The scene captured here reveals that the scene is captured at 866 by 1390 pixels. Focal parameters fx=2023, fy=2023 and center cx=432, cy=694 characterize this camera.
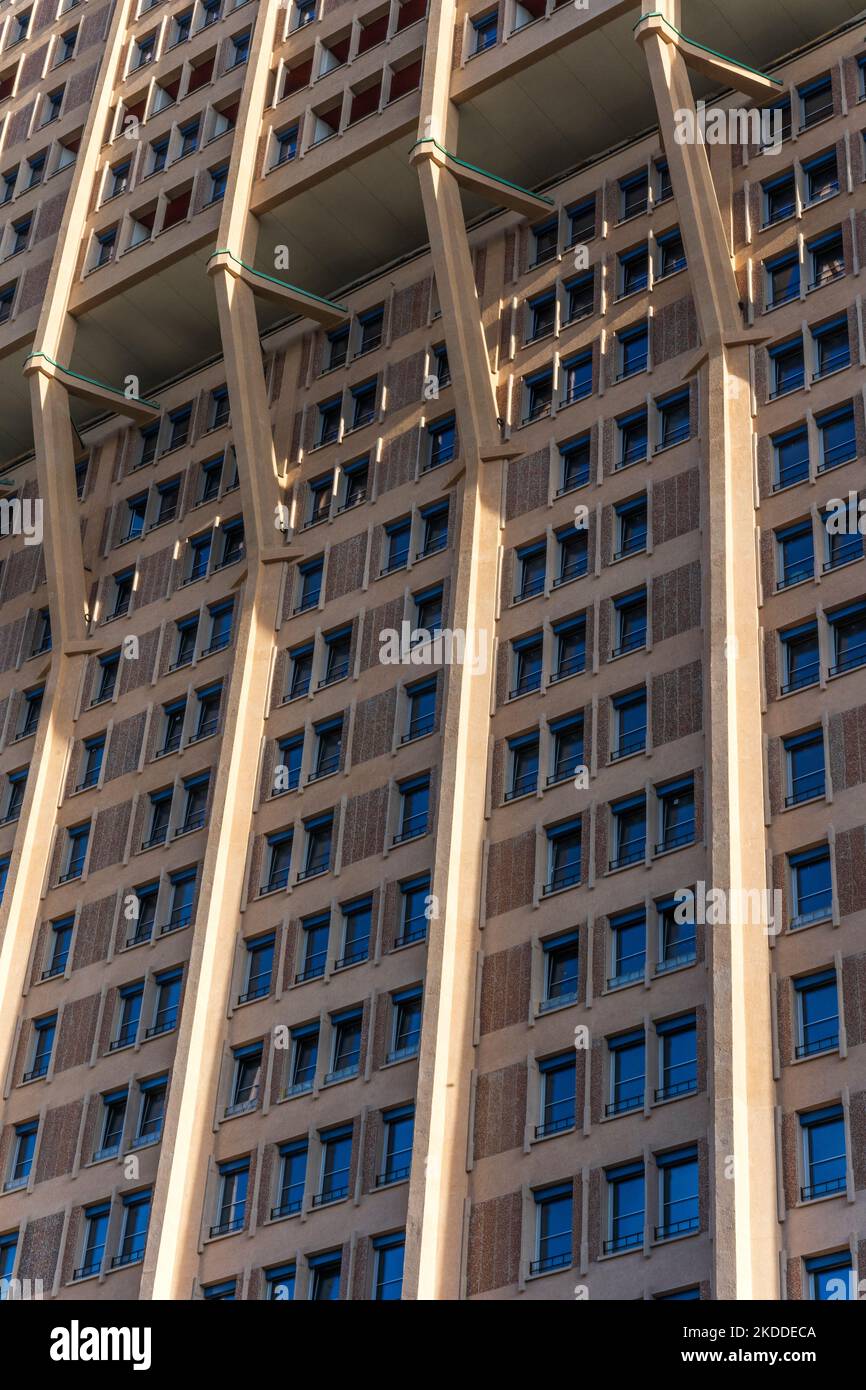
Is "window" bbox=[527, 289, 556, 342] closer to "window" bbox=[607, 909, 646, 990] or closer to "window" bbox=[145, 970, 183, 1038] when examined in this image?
"window" bbox=[607, 909, 646, 990]

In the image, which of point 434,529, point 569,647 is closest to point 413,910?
point 569,647

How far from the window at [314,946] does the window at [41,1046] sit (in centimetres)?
698

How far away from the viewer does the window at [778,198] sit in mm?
46188

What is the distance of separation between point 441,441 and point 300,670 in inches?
261

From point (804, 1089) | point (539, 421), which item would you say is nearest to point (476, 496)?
point (539, 421)

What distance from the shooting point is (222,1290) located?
39281mm

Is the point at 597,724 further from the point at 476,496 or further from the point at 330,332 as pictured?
the point at 330,332

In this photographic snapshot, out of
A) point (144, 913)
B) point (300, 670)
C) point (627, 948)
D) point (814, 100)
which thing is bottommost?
point (627, 948)

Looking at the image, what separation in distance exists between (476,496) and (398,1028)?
12.6 metres

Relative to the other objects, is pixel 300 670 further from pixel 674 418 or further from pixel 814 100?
pixel 814 100

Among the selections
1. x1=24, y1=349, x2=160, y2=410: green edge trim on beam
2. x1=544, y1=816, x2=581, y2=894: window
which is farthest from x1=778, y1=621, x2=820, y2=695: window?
x1=24, y1=349, x2=160, y2=410: green edge trim on beam

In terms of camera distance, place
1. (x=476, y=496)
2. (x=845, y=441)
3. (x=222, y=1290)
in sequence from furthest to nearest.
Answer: (x=476, y=496)
(x=845, y=441)
(x=222, y=1290)

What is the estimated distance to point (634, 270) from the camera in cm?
4816

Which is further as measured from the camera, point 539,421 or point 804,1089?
point 539,421
